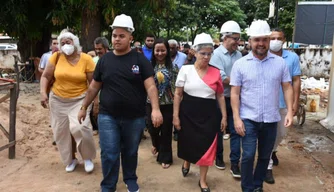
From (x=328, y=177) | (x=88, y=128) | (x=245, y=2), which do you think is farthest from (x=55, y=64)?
(x=245, y=2)

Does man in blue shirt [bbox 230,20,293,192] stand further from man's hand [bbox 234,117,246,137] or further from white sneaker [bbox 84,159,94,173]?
white sneaker [bbox 84,159,94,173]

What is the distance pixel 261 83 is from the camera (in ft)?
10.7

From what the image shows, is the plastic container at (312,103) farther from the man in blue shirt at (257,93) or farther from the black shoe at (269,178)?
the man in blue shirt at (257,93)

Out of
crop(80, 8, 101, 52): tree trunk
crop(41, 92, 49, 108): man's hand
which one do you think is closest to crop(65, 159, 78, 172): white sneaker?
crop(41, 92, 49, 108): man's hand

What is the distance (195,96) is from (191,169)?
4.11 feet

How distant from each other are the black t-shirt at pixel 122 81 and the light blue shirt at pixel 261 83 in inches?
37.2

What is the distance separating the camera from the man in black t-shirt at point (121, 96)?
129 inches

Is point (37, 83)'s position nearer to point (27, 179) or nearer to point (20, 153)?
point (20, 153)

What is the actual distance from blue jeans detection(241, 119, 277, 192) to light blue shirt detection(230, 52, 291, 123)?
0.08 m

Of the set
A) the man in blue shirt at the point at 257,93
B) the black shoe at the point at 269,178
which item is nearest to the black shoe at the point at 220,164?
the black shoe at the point at 269,178

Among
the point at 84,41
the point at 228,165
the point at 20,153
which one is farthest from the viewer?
the point at 84,41

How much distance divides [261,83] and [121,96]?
1366 millimetres

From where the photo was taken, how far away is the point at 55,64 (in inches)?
160

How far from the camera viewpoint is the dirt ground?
3.92 meters
